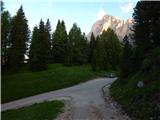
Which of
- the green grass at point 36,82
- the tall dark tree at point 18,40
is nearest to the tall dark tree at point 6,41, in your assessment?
the tall dark tree at point 18,40

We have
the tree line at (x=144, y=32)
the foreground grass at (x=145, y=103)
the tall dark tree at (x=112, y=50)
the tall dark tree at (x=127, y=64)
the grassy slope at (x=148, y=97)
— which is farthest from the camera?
the tall dark tree at (x=112, y=50)

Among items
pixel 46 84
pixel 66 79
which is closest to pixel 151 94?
pixel 46 84

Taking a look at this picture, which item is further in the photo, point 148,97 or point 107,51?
point 107,51

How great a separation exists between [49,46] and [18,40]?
11.5 m

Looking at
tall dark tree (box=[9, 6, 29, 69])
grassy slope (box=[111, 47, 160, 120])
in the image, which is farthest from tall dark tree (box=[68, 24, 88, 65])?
grassy slope (box=[111, 47, 160, 120])

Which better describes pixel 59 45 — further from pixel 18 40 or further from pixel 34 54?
pixel 18 40

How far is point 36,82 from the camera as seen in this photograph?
2121 inches

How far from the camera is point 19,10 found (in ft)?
240

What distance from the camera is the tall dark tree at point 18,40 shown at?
217ft

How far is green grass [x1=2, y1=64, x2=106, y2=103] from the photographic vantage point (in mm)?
45844

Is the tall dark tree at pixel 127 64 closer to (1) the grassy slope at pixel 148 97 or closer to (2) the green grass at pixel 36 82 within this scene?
(1) the grassy slope at pixel 148 97

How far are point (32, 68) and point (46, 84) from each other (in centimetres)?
1648

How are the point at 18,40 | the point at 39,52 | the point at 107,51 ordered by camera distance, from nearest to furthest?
the point at 18,40 < the point at 39,52 < the point at 107,51

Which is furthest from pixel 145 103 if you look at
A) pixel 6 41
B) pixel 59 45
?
pixel 59 45
